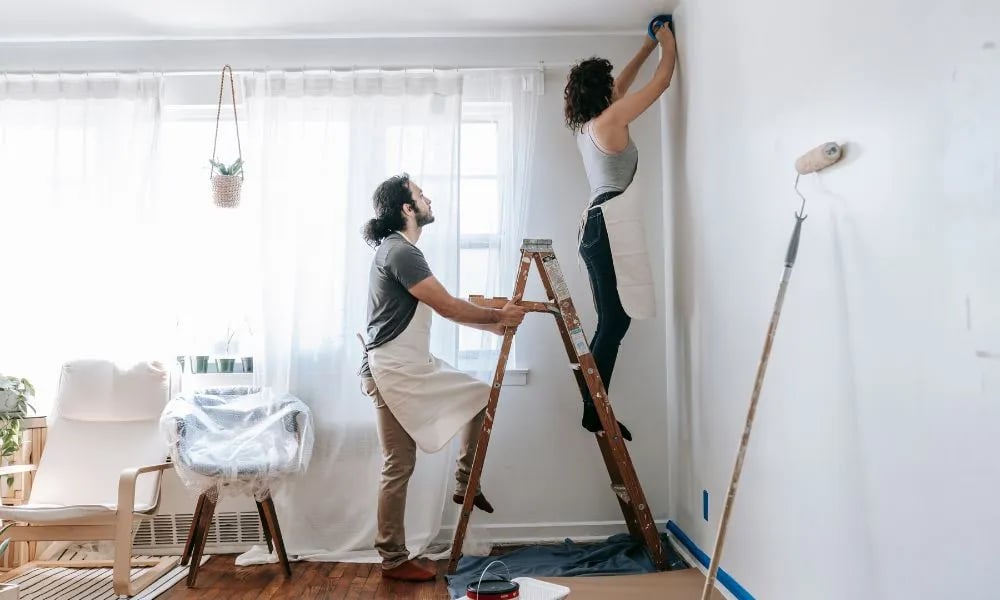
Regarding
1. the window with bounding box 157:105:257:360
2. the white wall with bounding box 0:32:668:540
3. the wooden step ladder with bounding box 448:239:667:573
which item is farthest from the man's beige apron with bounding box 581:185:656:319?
the window with bounding box 157:105:257:360

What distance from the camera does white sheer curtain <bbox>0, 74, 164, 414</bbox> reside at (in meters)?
3.58

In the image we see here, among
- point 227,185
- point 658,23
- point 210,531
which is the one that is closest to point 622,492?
point 210,531

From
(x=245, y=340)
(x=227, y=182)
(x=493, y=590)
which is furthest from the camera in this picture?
(x=245, y=340)

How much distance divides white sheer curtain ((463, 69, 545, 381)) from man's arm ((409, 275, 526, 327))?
0.48m

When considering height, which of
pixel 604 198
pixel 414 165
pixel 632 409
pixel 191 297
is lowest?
pixel 632 409

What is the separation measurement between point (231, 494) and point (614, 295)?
1779mm

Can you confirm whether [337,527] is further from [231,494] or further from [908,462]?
[908,462]

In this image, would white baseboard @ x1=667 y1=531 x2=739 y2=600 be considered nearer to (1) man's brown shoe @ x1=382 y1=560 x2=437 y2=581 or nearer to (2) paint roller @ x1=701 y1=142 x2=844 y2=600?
(2) paint roller @ x1=701 y1=142 x2=844 y2=600

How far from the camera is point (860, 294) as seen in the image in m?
1.65

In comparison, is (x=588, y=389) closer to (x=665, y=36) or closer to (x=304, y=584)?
(x=304, y=584)

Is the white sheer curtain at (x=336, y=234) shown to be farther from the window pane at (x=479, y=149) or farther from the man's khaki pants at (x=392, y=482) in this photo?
the man's khaki pants at (x=392, y=482)

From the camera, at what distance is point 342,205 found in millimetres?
3564

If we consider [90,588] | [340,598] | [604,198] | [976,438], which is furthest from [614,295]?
[90,588]

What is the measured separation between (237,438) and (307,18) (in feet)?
6.53
